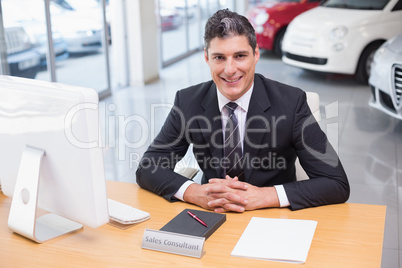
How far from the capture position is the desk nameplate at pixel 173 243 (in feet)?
5.19

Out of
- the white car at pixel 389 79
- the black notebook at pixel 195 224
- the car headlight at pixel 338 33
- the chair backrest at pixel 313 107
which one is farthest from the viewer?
the car headlight at pixel 338 33

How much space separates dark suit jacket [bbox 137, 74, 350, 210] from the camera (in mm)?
1989

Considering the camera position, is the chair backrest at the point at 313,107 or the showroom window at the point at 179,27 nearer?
the chair backrest at the point at 313,107

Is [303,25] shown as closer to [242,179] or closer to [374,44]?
[374,44]

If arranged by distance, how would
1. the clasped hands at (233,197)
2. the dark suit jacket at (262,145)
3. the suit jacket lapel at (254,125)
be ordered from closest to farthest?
the clasped hands at (233,197) → the dark suit jacket at (262,145) → the suit jacket lapel at (254,125)

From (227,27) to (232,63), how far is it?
0.46ft

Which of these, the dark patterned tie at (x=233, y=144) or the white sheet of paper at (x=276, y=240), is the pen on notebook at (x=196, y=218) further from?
the dark patterned tie at (x=233, y=144)

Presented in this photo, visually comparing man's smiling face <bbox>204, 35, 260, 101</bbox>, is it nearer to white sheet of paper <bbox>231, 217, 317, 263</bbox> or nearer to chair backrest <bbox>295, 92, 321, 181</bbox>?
chair backrest <bbox>295, 92, 321, 181</bbox>

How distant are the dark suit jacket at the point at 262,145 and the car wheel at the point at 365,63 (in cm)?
471

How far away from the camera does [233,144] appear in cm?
217

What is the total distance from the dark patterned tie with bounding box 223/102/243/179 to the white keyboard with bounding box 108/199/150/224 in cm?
48

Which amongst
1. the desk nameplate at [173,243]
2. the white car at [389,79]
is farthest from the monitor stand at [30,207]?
the white car at [389,79]

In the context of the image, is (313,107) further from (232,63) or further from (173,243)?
(173,243)

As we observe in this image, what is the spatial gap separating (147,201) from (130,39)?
17.2 feet
